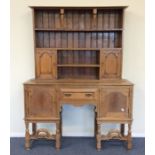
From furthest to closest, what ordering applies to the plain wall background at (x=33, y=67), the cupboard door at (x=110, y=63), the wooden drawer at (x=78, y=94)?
the plain wall background at (x=33, y=67), the cupboard door at (x=110, y=63), the wooden drawer at (x=78, y=94)

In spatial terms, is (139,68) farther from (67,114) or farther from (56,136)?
(56,136)

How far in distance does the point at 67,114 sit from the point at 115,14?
5.45ft

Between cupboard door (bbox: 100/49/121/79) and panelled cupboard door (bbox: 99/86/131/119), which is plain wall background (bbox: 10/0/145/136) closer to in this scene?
cupboard door (bbox: 100/49/121/79)

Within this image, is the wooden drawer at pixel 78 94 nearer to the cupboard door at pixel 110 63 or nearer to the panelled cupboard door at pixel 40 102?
the panelled cupboard door at pixel 40 102

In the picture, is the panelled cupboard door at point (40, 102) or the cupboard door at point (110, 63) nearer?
the panelled cupboard door at point (40, 102)

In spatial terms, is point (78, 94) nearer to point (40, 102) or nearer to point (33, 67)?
point (40, 102)

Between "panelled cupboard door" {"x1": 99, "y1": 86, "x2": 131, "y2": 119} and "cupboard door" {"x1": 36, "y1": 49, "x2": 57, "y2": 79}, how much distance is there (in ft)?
2.61

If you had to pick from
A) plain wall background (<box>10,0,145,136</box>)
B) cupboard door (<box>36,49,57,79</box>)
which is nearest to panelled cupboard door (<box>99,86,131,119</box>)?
plain wall background (<box>10,0,145,136</box>)

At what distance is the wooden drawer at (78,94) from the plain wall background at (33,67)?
0.55 meters

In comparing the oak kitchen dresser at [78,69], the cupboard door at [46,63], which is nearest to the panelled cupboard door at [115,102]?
the oak kitchen dresser at [78,69]

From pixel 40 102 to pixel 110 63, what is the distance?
1133mm

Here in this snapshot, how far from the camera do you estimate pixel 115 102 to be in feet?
9.60

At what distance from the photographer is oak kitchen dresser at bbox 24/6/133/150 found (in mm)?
2906

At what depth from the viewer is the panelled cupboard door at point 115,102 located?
290 cm
